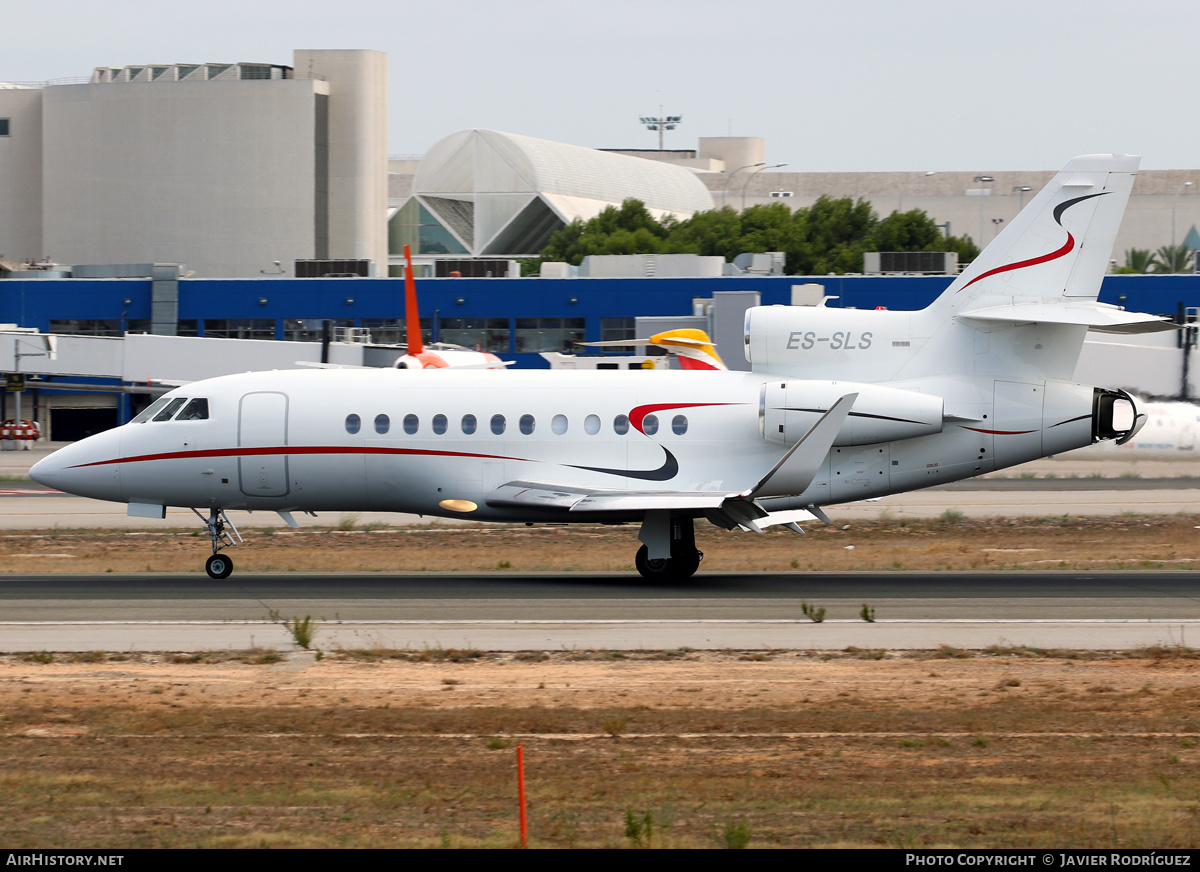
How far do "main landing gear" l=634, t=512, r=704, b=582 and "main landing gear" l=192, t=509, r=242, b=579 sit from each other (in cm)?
748

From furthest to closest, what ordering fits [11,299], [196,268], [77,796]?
[196,268] → [11,299] → [77,796]

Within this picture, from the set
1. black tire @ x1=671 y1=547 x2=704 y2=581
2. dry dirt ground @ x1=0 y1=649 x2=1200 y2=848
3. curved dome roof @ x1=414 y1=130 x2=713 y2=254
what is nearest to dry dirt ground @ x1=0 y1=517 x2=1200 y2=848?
dry dirt ground @ x1=0 y1=649 x2=1200 y2=848

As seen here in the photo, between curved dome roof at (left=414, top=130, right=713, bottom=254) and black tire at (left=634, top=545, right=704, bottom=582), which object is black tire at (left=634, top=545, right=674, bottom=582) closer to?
black tire at (left=634, top=545, right=704, bottom=582)

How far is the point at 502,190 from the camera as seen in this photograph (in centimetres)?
12500

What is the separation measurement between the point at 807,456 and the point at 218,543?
11.1 meters

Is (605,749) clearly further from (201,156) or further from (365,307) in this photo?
(201,156)

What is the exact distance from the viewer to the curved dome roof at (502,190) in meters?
125

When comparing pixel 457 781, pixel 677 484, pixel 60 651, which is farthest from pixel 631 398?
pixel 457 781

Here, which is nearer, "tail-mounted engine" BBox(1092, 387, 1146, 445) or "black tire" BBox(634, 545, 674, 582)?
"tail-mounted engine" BBox(1092, 387, 1146, 445)

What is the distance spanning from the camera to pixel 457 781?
11625 millimetres

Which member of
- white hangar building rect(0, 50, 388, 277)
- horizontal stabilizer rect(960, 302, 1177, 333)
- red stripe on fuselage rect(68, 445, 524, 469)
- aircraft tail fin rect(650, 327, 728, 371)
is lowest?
red stripe on fuselage rect(68, 445, 524, 469)

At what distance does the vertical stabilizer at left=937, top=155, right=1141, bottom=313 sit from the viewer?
23672mm
